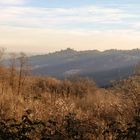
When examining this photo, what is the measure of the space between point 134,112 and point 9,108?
3706 millimetres

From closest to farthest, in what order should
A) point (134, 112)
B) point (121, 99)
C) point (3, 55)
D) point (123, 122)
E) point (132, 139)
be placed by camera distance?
point (132, 139) → point (123, 122) → point (134, 112) → point (121, 99) → point (3, 55)

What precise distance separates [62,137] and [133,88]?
3.52 m

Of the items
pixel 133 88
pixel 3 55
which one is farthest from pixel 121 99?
pixel 3 55

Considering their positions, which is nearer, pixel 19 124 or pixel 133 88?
pixel 19 124

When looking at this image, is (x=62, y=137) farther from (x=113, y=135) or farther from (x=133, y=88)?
(x=133, y=88)

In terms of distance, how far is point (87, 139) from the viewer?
1189cm

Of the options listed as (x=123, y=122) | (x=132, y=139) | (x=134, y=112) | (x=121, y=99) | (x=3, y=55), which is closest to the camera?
(x=132, y=139)

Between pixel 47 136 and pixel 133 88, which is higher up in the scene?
pixel 133 88

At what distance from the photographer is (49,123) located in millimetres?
12594

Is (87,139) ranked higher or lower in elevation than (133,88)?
lower

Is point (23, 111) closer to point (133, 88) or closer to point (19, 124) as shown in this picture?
point (19, 124)

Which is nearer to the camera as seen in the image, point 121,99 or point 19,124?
point 19,124

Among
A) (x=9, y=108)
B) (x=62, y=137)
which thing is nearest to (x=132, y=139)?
A: (x=62, y=137)

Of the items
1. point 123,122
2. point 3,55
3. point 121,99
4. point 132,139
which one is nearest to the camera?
point 132,139
